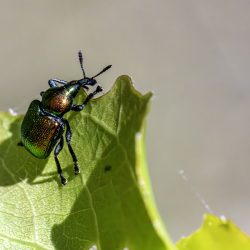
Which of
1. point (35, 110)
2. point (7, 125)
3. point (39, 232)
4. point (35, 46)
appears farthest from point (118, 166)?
point (35, 46)

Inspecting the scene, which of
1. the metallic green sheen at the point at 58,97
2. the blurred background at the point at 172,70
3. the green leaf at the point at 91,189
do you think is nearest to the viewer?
the green leaf at the point at 91,189

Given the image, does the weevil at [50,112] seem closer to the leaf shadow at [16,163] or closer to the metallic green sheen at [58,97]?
the metallic green sheen at [58,97]

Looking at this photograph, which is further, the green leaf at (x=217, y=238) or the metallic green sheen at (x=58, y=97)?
the metallic green sheen at (x=58, y=97)

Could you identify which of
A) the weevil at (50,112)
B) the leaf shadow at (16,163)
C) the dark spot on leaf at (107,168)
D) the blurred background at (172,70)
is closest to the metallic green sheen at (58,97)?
the weevil at (50,112)

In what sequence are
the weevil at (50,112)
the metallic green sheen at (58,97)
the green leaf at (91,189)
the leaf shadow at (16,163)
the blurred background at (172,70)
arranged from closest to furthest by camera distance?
the green leaf at (91,189) → the leaf shadow at (16,163) → the weevil at (50,112) → the metallic green sheen at (58,97) → the blurred background at (172,70)

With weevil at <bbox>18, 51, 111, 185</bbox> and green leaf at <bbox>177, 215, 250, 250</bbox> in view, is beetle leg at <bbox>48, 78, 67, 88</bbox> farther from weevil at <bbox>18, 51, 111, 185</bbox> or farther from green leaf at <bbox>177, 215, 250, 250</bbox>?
green leaf at <bbox>177, 215, 250, 250</bbox>

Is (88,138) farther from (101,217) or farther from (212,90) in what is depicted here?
(212,90)
